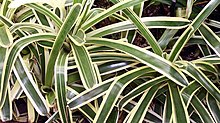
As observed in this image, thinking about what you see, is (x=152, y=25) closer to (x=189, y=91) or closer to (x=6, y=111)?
(x=189, y=91)

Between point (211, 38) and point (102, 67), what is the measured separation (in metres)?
0.27

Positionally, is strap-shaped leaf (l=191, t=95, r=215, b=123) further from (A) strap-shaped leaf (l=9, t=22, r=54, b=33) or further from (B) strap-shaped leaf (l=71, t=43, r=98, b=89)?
(A) strap-shaped leaf (l=9, t=22, r=54, b=33)

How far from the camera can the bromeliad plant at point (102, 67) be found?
29.2 inches

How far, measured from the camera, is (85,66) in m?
0.74

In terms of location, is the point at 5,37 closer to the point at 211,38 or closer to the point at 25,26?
the point at 25,26

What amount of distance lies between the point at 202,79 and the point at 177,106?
8 cm

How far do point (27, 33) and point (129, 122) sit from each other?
32cm

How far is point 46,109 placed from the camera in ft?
2.43

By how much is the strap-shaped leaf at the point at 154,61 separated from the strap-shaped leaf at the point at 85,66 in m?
0.06

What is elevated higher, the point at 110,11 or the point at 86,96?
the point at 110,11

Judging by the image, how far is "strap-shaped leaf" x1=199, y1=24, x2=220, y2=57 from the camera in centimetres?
82

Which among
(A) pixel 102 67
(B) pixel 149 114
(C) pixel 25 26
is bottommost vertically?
(B) pixel 149 114

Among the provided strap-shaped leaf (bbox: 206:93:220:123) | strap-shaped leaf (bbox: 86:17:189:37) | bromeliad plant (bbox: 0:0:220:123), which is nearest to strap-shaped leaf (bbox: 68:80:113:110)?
bromeliad plant (bbox: 0:0:220:123)

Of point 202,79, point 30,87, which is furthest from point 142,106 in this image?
point 30,87
